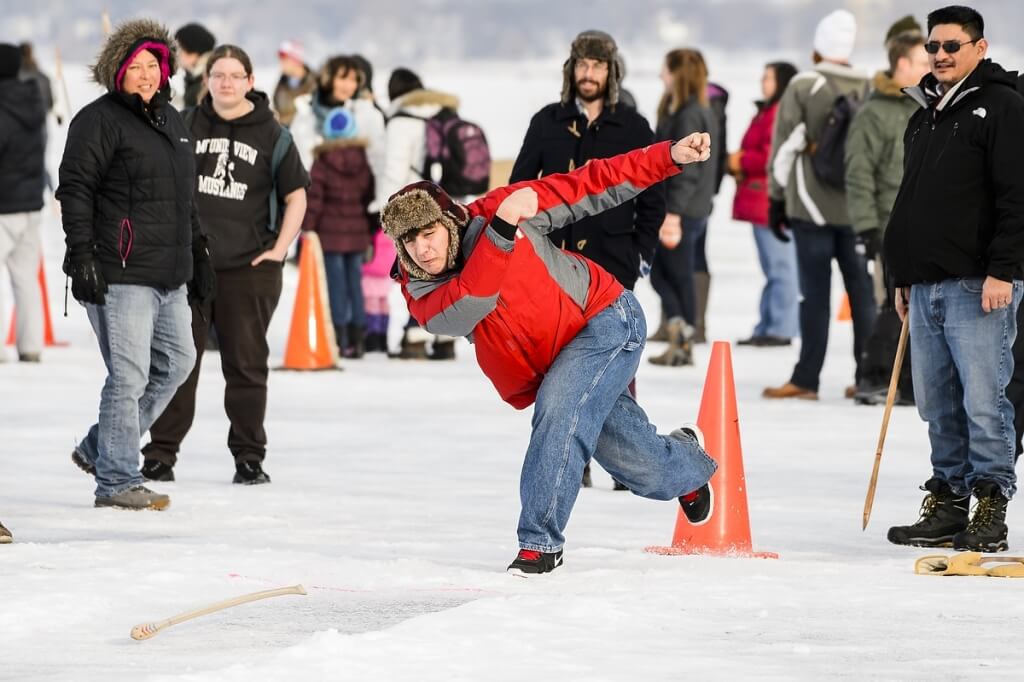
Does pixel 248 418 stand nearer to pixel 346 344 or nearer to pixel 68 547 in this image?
pixel 68 547

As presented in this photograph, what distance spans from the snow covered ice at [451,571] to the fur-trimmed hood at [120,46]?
5.53ft

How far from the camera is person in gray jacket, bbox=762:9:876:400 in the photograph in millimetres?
11203

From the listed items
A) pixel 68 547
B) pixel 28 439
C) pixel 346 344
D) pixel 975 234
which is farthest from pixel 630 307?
pixel 346 344

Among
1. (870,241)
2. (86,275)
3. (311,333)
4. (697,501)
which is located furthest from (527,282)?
(311,333)

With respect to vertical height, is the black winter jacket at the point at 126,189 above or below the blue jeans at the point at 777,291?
above

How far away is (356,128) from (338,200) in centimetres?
53

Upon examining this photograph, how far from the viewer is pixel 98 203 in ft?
24.1

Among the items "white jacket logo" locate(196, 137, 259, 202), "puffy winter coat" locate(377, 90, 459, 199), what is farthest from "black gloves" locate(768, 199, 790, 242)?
"white jacket logo" locate(196, 137, 259, 202)

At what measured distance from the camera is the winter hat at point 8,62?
Result: 12492 mm

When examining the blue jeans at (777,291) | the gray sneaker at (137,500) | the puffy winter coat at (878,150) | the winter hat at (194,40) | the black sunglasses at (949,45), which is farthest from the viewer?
the blue jeans at (777,291)

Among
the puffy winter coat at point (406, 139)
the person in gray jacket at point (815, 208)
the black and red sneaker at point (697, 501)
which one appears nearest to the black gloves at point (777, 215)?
the person in gray jacket at point (815, 208)

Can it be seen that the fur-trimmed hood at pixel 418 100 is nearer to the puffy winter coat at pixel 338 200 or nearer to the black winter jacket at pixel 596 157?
the puffy winter coat at pixel 338 200

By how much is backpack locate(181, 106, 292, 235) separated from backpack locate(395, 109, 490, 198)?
5.08 meters

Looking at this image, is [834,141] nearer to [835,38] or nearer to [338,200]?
[835,38]
